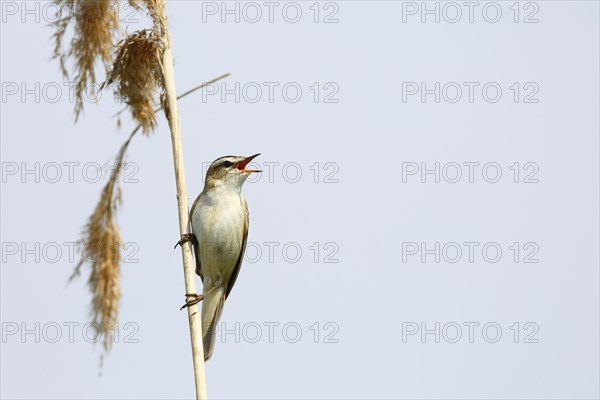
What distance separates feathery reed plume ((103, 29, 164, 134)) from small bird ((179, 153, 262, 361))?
213cm

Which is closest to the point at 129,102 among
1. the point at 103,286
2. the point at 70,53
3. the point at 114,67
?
the point at 114,67

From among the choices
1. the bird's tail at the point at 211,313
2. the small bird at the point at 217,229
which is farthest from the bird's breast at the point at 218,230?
the bird's tail at the point at 211,313

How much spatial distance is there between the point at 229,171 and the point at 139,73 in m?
2.33

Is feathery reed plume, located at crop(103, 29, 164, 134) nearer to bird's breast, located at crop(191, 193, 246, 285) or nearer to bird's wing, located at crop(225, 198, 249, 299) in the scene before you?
bird's breast, located at crop(191, 193, 246, 285)

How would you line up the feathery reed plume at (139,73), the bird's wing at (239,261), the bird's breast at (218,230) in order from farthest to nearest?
1. the bird's wing at (239,261)
2. the bird's breast at (218,230)
3. the feathery reed plume at (139,73)

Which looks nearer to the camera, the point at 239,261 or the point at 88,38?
the point at 88,38

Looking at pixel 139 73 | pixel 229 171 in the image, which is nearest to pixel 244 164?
pixel 229 171

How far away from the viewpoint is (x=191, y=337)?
3.73 m

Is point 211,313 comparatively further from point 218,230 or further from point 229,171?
point 229,171

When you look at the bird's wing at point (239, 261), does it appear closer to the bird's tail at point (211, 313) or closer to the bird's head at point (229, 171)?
the bird's tail at point (211, 313)

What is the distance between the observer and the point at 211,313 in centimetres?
634

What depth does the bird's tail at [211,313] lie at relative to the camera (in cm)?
609

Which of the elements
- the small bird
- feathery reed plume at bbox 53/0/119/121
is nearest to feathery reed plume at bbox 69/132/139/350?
feathery reed plume at bbox 53/0/119/121

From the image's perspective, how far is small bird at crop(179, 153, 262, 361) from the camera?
6055mm
